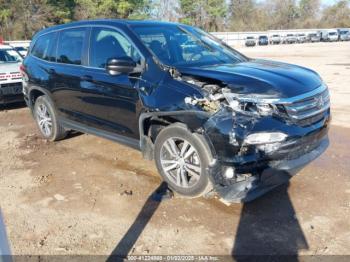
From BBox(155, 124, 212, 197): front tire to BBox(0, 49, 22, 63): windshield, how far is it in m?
7.49

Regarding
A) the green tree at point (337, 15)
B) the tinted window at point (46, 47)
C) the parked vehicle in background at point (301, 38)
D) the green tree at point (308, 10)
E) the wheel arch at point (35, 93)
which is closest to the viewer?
the tinted window at point (46, 47)

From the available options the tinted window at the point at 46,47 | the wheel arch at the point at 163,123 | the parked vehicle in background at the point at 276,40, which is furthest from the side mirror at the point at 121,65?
the parked vehicle in background at the point at 276,40

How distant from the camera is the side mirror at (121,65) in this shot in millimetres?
4352

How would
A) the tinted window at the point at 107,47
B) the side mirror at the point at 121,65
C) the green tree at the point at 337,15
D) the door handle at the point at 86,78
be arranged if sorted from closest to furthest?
the side mirror at the point at 121,65, the tinted window at the point at 107,47, the door handle at the point at 86,78, the green tree at the point at 337,15

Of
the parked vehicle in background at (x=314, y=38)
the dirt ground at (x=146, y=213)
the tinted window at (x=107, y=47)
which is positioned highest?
the tinted window at (x=107, y=47)

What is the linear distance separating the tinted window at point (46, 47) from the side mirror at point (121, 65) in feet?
6.83

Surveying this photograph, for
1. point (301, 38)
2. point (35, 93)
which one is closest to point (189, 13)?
point (301, 38)

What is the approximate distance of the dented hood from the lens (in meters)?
3.75

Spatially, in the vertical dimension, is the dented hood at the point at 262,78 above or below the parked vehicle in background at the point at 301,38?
above

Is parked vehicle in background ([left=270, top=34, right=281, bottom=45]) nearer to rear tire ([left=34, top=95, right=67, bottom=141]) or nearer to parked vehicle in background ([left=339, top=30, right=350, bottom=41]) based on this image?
parked vehicle in background ([left=339, top=30, right=350, bottom=41])

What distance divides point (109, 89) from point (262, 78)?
203cm

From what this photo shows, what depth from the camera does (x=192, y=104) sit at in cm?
393

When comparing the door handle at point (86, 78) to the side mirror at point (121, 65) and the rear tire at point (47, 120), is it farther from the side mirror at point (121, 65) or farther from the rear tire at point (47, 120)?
the rear tire at point (47, 120)

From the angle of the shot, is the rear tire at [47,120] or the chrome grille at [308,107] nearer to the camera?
the chrome grille at [308,107]
